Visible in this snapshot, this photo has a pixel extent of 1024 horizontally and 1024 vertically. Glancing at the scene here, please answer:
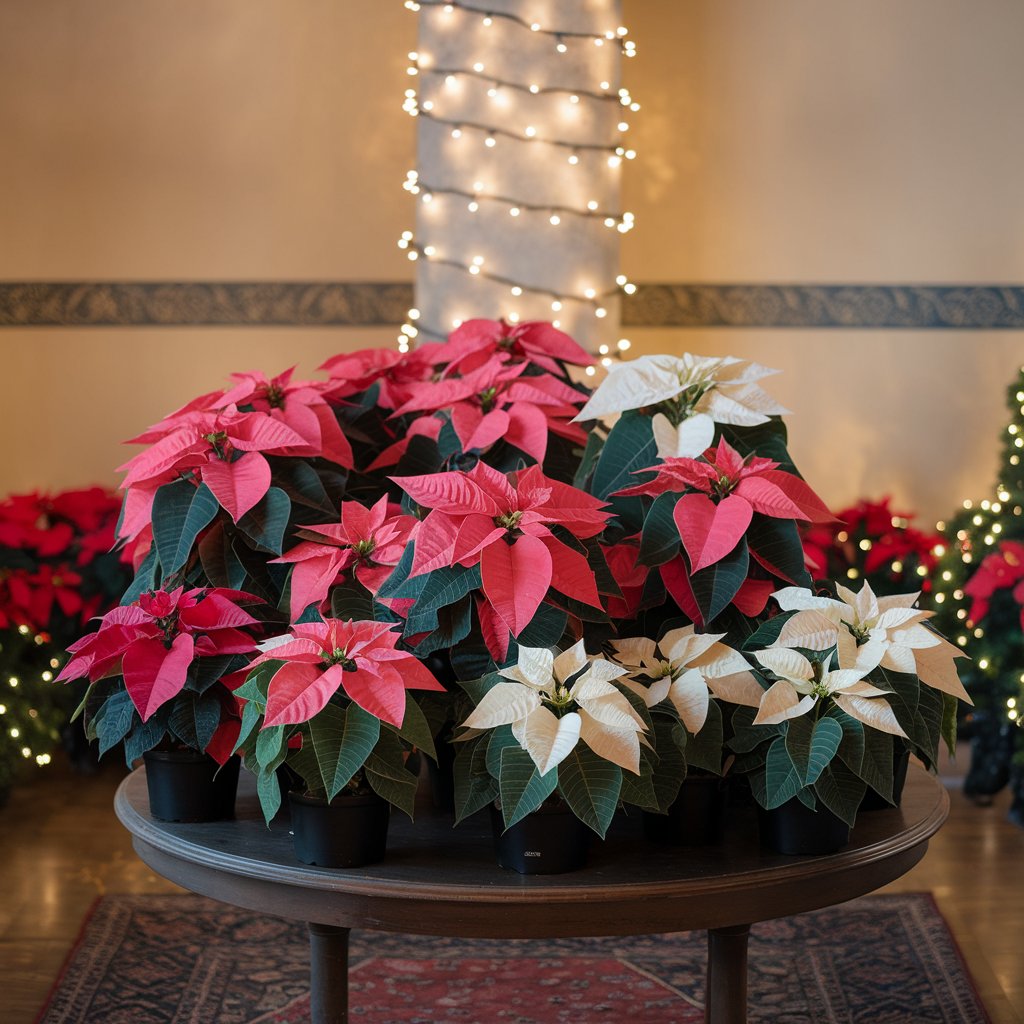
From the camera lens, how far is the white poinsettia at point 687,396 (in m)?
1.22

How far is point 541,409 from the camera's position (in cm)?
134

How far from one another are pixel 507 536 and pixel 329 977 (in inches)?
22.3

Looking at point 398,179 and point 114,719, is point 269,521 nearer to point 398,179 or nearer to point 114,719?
point 114,719

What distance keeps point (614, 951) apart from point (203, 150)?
2.78 m

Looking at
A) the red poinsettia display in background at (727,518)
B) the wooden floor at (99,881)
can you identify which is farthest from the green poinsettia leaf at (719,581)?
the wooden floor at (99,881)

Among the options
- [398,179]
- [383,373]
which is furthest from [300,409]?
[398,179]

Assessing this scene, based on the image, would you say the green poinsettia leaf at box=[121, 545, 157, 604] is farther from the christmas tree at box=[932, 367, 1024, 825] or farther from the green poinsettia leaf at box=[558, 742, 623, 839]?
the christmas tree at box=[932, 367, 1024, 825]

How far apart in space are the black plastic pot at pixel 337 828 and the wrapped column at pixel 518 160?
1949 mm

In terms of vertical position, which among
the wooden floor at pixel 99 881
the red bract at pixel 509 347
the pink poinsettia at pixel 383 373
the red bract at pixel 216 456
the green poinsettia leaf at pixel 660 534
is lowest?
the wooden floor at pixel 99 881

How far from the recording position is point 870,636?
1.10 m

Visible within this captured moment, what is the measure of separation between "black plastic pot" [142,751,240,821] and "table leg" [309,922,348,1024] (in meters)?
0.23

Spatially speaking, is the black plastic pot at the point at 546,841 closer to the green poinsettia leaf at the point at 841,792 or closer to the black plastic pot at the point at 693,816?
the black plastic pot at the point at 693,816

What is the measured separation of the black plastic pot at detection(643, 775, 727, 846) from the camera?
1.06 metres

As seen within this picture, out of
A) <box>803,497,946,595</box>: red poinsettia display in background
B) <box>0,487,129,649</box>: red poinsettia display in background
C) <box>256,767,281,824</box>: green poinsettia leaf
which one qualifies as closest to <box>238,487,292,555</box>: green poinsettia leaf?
<box>256,767,281,824</box>: green poinsettia leaf
